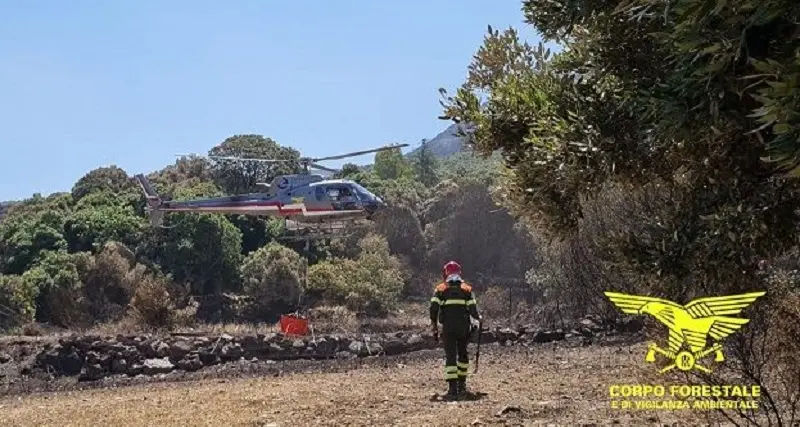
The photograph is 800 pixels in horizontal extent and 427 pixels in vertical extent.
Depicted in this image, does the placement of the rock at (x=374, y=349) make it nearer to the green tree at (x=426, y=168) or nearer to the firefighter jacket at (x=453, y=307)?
the firefighter jacket at (x=453, y=307)

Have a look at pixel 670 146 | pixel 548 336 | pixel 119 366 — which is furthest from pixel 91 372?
pixel 670 146

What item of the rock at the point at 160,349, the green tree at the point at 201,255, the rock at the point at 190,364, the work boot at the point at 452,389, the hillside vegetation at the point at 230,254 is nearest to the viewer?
the work boot at the point at 452,389

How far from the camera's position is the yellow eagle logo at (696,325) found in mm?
4984

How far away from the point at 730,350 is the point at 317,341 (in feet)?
41.5

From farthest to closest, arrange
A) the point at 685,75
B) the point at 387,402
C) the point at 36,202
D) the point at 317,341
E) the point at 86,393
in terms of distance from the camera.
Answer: the point at 36,202
the point at 317,341
the point at 86,393
the point at 387,402
the point at 685,75

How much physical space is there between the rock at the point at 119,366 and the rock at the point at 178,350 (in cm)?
83

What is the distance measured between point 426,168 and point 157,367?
63979 millimetres

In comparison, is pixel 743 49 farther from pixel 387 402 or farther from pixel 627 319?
pixel 627 319

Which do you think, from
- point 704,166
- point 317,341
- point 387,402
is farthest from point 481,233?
point 704,166

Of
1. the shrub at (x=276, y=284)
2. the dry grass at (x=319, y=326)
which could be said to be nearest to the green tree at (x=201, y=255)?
the shrub at (x=276, y=284)

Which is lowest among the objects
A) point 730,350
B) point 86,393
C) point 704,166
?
point 86,393

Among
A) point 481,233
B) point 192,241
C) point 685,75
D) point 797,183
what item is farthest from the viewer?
point 481,233

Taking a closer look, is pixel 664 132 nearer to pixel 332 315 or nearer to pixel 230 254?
pixel 332 315

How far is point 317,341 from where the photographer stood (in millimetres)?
17234
